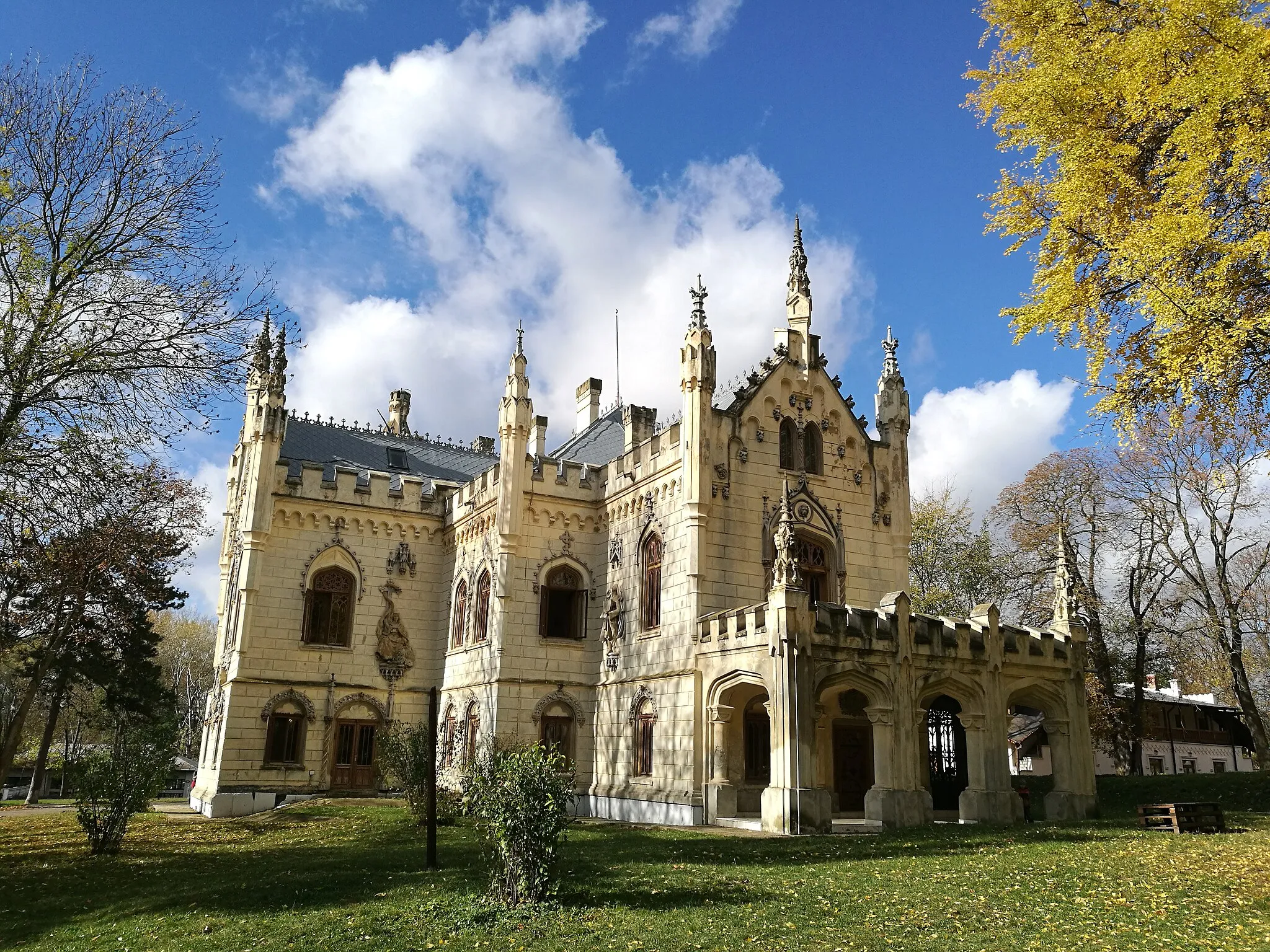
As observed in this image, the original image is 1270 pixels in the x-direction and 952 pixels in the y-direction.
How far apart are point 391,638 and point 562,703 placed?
23.7 ft

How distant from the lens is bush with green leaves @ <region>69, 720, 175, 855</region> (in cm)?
1978

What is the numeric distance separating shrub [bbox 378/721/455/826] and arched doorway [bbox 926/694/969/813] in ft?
40.4

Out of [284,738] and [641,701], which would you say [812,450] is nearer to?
[641,701]

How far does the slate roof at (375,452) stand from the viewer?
115 ft

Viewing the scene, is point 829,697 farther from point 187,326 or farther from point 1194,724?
point 1194,724

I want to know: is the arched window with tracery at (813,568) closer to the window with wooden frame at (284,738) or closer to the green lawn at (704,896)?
the green lawn at (704,896)

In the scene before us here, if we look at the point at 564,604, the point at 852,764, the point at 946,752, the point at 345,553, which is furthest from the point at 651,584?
the point at 345,553

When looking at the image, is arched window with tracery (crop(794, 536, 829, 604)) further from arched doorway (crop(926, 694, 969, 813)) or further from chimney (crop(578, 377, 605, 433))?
chimney (crop(578, 377, 605, 433))

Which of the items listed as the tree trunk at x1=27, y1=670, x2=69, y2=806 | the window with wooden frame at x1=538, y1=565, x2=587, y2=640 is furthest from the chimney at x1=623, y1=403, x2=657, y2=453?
the tree trunk at x1=27, y1=670, x2=69, y2=806

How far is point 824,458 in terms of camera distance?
89.6 ft

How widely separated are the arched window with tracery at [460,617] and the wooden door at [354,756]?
12.2ft

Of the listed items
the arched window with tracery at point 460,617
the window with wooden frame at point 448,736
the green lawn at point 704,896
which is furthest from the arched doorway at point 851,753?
the arched window with tracery at point 460,617

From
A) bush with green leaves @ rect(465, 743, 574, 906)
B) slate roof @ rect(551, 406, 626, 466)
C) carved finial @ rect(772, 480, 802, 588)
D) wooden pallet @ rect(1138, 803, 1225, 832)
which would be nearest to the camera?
bush with green leaves @ rect(465, 743, 574, 906)

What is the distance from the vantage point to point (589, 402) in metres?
38.8
